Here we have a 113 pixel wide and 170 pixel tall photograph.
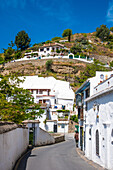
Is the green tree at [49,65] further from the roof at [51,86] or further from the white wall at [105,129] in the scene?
the white wall at [105,129]

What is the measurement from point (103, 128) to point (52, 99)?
1565 inches

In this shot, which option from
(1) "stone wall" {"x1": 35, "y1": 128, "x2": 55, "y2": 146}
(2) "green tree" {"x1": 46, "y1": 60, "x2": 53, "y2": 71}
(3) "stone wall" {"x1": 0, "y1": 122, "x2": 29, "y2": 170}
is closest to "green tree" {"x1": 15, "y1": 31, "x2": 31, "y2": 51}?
(2) "green tree" {"x1": 46, "y1": 60, "x2": 53, "y2": 71}

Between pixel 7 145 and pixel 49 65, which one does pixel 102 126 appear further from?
pixel 49 65

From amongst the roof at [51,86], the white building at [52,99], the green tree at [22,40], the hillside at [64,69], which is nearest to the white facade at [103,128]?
the white building at [52,99]

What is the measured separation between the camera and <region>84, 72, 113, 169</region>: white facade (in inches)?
540

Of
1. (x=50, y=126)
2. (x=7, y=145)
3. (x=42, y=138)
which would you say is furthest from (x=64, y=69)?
(x=7, y=145)

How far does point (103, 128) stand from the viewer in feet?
49.0

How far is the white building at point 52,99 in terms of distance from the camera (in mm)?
48031

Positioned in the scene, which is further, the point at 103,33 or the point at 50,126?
the point at 103,33

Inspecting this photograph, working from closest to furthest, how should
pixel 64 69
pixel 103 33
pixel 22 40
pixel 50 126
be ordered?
1. pixel 50 126
2. pixel 64 69
3. pixel 22 40
4. pixel 103 33

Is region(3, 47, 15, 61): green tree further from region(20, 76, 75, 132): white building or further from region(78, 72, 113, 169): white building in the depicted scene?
region(78, 72, 113, 169): white building

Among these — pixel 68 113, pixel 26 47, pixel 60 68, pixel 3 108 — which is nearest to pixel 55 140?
pixel 3 108

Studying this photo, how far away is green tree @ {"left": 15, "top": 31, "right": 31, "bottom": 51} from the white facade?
10087cm

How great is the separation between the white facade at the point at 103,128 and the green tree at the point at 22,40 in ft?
331
